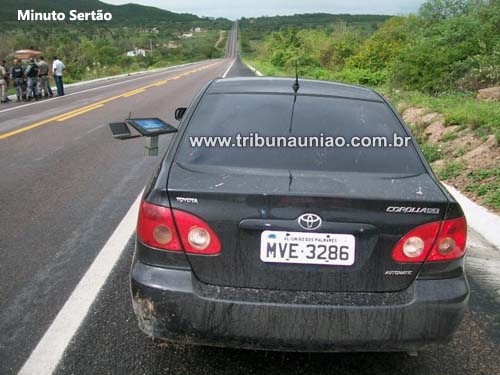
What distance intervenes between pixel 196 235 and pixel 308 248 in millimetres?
533

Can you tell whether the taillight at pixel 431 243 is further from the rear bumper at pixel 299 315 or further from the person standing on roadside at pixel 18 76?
the person standing on roadside at pixel 18 76

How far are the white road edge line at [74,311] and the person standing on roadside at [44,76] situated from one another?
654 inches

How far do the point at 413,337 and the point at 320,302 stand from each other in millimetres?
470

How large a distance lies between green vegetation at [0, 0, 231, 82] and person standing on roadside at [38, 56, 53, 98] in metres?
14.5

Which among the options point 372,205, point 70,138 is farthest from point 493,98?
point 372,205

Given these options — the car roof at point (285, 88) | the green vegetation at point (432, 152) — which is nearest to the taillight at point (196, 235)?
the car roof at point (285, 88)

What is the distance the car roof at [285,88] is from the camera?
359cm

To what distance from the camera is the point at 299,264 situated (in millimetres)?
2416

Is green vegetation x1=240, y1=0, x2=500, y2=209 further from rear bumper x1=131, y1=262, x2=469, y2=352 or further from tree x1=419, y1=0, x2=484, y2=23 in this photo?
rear bumper x1=131, y1=262, x2=469, y2=352

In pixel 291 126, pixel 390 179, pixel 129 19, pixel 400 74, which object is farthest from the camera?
pixel 129 19

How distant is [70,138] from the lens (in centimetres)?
1061

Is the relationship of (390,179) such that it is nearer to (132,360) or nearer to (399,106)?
(132,360)

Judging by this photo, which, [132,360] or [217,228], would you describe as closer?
[217,228]

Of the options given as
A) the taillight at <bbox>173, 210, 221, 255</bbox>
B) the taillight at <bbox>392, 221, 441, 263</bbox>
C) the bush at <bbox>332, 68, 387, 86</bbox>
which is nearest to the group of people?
the bush at <bbox>332, 68, 387, 86</bbox>
